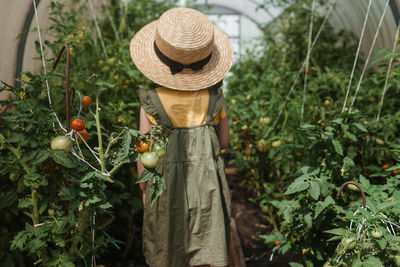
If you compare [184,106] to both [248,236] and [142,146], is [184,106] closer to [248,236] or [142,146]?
[142,146]

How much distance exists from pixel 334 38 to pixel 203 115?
276 centimetres

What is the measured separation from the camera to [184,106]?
1447 millimetres

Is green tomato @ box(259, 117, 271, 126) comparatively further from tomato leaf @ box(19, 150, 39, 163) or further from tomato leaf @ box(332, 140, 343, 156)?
tomato leaf @ box(19, 150, 39, 163)

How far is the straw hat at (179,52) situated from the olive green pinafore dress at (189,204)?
9 cm

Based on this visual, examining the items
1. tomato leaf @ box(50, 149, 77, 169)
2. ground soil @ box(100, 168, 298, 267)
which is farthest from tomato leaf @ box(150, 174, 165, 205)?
ground soil @ box(100, 168, 298, 267)

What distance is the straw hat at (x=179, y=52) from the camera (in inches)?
54.2

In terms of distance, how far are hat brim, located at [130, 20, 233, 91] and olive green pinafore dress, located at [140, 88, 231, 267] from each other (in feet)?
0.24

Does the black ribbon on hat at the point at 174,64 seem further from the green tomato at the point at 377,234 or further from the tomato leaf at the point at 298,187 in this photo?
the green tomato at the point at 377,234

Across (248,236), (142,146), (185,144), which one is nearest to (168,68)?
(185,144)

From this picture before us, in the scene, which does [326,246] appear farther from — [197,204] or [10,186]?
[10,186]

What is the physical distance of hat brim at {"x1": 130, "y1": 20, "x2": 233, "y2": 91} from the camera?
4.65 feet

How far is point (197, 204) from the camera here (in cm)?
147

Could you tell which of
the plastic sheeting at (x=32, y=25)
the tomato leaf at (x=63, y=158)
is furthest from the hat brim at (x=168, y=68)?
the plastic sheeting at (x=32, y=25)

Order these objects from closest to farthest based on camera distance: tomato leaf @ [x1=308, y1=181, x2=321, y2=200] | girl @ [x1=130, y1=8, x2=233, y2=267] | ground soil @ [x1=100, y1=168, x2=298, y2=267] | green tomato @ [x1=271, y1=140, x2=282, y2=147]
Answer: tomato leaf @ [x1=308, y1=181, x2=321, y2=200], girl @ [x1=130, y1=8, x2=233, y2=267], ground soil @ [x1=100, y1=168, x2=298, y2=267], green tomato @ [x1=271, y1=140, x2=282, y2=147]
